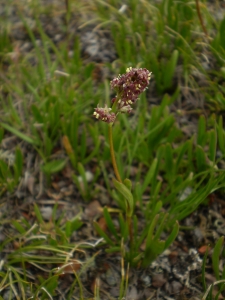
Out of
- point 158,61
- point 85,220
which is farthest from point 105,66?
point 85,220

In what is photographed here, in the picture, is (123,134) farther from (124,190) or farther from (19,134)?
(124,190)

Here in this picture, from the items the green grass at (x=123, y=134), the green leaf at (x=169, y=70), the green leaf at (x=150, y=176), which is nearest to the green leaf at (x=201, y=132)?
the green grass at (x=123, y=134)

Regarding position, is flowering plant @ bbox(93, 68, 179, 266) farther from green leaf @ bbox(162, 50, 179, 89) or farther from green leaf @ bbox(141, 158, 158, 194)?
green leaf @ bbox(162, 50, 179, 89)

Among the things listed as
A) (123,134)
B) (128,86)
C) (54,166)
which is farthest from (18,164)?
(128,86)

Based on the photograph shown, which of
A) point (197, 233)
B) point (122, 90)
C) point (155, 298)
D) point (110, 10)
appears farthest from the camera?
point (110, 10)

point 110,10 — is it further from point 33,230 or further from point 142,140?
point 33,230

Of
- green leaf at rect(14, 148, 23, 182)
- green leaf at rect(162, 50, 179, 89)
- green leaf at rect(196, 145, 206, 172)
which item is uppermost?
green leaf at rect(162, 50, 179, 89)

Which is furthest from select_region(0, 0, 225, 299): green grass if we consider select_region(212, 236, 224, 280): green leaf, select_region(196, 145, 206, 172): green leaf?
select_region(212, 236, 224, 280): green leaf
